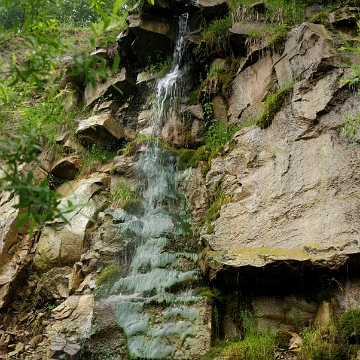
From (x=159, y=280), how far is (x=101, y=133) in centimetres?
597

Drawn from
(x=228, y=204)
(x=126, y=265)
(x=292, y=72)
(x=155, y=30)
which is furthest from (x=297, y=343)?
(x=155, y=30)

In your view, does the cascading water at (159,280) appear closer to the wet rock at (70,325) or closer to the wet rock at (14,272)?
the wet rock at (70,325)

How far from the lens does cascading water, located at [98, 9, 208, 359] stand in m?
5.26

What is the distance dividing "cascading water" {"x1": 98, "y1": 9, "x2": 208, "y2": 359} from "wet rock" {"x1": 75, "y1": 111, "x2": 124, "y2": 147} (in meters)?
2.26

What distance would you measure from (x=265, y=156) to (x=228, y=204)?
43.9 inches

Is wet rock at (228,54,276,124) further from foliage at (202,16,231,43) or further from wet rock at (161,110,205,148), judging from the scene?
foliage at (202,16,231,43)

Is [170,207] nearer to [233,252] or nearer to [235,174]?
[235,174]

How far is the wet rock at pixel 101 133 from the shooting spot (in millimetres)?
10859

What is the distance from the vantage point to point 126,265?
6.86 metres

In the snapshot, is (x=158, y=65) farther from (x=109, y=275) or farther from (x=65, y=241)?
(x=109, y=275)

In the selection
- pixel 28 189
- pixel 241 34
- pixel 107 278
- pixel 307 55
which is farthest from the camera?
pixel 241 34

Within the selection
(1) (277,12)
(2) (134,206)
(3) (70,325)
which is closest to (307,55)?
(1) (277,12)

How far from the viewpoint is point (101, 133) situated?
10.9m

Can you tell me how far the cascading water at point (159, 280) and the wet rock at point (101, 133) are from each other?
226 cm
